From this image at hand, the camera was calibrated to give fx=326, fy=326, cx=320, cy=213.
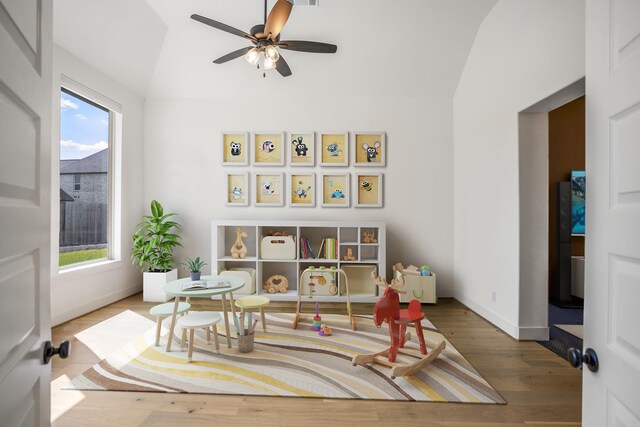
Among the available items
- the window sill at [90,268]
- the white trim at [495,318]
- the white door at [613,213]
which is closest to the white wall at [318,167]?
the white trim at [495,318]

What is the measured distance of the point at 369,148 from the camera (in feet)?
14.5

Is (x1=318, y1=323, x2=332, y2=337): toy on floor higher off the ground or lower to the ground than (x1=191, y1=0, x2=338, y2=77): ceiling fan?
lower

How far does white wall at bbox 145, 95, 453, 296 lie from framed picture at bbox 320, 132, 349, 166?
108 millimetres

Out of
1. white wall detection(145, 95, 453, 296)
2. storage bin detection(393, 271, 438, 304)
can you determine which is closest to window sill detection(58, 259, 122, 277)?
white wall detection(145, 95, 453, 296)

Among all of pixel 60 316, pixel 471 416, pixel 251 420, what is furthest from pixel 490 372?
pixel 60 316

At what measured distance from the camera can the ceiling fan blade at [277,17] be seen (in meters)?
2.10

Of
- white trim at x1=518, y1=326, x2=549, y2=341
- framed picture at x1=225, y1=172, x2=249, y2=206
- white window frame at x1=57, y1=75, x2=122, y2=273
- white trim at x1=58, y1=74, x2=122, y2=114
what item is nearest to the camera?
white trim at x1=518, y1=326, x2=549, y2=341

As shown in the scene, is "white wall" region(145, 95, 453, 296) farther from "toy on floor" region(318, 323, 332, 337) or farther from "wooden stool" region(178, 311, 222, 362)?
"wooden stool" region(178, 311, 222, 362)

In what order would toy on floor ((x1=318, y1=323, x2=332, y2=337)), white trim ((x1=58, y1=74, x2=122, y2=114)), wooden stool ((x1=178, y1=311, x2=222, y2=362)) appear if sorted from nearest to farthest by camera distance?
wooden stool ((x1=178, y1=311, x2=222, y2=362)), toy on floor ((x1=318, y1=323, x2=332, y2=337)), white trim ((x1=58, y1=74, x2=122, y2=114))

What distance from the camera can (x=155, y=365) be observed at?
2.33 m

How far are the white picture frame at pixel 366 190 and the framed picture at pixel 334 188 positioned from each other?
0.53 ft

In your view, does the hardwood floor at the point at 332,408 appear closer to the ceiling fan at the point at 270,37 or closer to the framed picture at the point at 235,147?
the ceiling fan at the point at 270,37

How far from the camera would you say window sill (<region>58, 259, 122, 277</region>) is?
130 inches

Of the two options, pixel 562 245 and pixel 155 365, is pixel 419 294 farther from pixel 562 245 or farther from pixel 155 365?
Result: pixel 155 365
